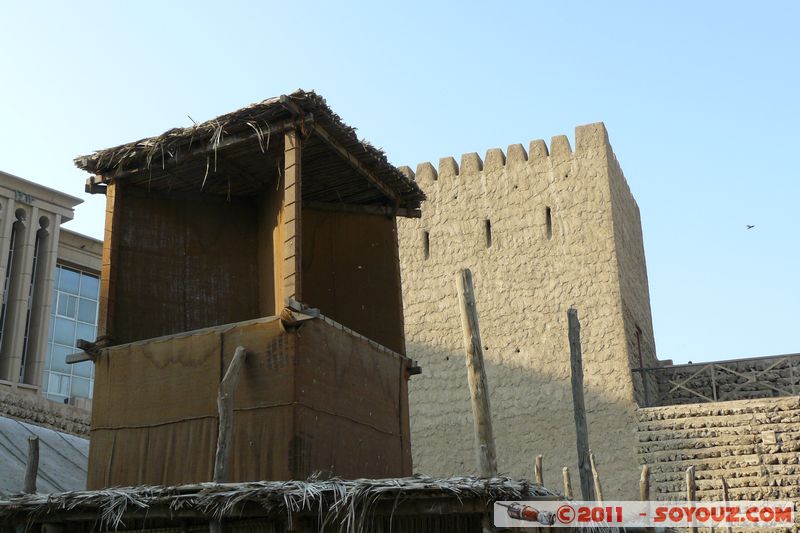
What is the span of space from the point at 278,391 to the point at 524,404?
28.9 ft

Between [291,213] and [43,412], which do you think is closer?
[291,213]

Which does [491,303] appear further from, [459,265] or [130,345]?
[130,345]

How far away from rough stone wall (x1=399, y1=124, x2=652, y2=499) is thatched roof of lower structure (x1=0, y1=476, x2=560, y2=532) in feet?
29.6

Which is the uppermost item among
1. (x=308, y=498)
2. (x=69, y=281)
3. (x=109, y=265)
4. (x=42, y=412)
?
(x=69, y=281)

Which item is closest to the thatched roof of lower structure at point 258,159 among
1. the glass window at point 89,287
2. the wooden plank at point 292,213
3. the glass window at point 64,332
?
the wooden plank at point 292,213

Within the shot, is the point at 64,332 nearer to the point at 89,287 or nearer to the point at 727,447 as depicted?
the point at 89,287

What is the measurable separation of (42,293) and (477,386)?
45.6 ft

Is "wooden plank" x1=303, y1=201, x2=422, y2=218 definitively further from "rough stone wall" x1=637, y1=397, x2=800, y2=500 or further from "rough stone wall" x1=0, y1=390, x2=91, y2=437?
"rough stone wall" x1=0, y1=390, x2=91, y2=437

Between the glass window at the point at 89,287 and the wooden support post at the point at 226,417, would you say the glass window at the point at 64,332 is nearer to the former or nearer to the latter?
the glass window at the point at 89,287

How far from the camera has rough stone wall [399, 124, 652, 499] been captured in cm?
1552

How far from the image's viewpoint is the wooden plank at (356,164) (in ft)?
28.1

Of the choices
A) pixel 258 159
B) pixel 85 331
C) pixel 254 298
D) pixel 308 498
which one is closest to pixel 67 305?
pixel 85 331

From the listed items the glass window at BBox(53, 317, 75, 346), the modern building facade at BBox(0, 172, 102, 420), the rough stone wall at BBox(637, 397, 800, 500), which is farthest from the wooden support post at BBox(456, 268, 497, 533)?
the glass window at BBox(53, 317, 75, 346)

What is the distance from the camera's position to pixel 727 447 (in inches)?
557
